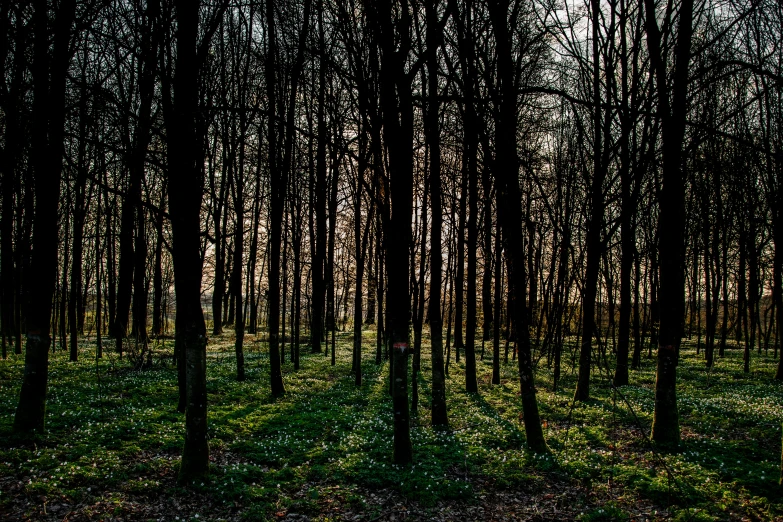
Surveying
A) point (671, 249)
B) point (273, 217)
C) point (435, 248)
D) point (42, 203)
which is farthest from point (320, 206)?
point (671, 249)

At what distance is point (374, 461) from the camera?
876cm

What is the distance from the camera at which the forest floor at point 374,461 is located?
677 centimetres

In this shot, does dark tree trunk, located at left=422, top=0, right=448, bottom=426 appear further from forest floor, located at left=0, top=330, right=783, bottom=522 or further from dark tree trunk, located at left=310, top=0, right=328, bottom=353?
dark tree trunk, located at left=310, top=0, right=328, bottom=353

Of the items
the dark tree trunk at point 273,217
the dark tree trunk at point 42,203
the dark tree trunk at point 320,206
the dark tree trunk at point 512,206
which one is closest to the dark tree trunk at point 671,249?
the dark tree trunk at point 512,206

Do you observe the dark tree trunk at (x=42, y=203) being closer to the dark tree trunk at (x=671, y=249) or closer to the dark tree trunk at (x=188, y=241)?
the dark tree trunk at (x=188, y=241)

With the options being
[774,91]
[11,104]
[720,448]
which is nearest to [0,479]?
[11,104]

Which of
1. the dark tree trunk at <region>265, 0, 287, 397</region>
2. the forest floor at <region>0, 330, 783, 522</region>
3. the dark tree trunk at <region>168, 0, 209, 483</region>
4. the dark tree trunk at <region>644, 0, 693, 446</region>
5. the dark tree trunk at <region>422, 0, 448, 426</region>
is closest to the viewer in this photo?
the forest floor at <region>0, 330, 783, 522</region>

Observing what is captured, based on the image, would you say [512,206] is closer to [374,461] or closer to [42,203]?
[374,461]

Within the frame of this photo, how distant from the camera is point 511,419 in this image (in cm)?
1216

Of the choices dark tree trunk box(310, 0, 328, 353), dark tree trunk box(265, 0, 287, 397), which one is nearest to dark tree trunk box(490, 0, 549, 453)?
dark tree trunk box(310, 0, 328, 353)

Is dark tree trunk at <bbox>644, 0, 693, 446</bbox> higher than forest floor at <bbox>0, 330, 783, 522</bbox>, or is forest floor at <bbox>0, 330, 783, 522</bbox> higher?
dark tree trunk at <bbox>644, 0, 693, 446</bbox>

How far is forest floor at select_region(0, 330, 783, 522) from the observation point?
677 centimetres

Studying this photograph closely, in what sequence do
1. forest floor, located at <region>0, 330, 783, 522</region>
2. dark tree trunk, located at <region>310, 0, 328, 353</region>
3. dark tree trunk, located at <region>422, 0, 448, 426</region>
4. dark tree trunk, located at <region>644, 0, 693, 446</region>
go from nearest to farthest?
1. forest floor, located at <region>0, 330, 783, 522</region>
2. dark tree trunk, located at <region>644, 0, 693, 446</region>
3. dark tree trunk, located at <region>422, 0, 448, 426</region>
4. dark tree trunk, located at <region>310, 0, 328, 353</region>

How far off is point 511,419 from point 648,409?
3.97 meters
